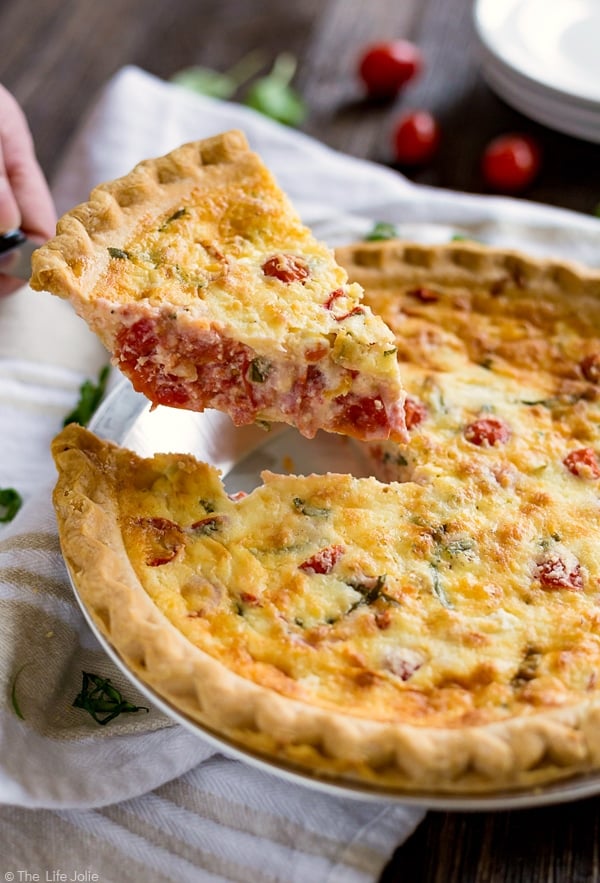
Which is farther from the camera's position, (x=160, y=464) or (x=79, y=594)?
(x=160, y=464)

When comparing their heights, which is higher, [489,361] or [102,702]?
[489,361]

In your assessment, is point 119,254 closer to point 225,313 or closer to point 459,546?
point 225,313

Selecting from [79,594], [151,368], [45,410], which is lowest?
[45,410]

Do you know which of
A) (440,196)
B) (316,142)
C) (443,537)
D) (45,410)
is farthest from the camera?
(316,142)

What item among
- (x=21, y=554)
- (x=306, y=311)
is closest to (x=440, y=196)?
(x=306, y=311)

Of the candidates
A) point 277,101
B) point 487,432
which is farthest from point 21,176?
point 487,432

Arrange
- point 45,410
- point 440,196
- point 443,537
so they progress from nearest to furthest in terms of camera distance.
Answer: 1. point 443,537
2. point 45,410
3. point 440,196

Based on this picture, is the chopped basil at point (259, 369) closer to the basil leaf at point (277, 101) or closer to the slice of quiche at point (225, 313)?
the slice of quiche at point (225, 313)

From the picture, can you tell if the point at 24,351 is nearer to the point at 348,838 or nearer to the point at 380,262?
the point at 380,262
